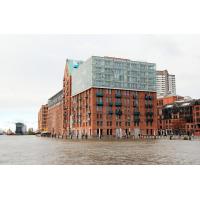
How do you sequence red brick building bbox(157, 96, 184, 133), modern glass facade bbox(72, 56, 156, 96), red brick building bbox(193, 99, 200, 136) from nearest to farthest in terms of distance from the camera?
modern glass facade bbox(72, 56, 156, 96) → red brick building bbox(193, 99, 200, 136) → red brick building bbox(157, 96, 184, 133)

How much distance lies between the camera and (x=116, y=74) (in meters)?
122

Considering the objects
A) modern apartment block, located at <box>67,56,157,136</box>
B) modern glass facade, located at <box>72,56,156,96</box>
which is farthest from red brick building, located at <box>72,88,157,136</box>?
modern glass facade, located at <box>72,56,156,96</box>

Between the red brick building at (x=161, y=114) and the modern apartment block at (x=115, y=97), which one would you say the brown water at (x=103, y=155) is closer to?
the modern apartment block at (x=115, y=97)

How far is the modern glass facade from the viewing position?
4658 inches

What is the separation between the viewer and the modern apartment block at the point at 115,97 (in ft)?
388

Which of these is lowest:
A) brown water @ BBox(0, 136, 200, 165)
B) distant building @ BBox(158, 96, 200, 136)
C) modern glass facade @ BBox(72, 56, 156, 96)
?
brown water @ BBox(0, 136, 200, 165)

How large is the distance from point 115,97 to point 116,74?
8.79m

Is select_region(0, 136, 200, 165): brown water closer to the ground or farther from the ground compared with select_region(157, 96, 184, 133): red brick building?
closer to the ground

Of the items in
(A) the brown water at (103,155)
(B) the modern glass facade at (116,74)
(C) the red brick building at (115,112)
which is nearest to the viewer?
(A) the brown water at (103,155)

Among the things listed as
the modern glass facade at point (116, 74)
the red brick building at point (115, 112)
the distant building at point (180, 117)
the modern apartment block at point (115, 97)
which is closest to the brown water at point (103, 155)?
the red brick building at point (115, 112)

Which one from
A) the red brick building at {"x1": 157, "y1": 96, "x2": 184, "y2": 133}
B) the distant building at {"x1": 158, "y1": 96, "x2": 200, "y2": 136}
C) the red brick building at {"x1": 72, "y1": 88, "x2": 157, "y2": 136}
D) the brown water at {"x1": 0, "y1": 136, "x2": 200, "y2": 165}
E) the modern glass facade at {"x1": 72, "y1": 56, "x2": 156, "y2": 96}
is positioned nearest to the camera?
the brown water at {"x1": 0, "y1": 136, "x2": 200, "y2": 165}

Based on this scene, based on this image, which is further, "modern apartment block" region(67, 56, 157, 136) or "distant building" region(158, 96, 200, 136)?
"distant building" region(158, 96, 200, 136)

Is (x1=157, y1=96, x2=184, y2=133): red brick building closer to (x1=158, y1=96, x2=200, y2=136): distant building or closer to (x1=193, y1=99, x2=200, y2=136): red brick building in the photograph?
(x1=158, y1=96, x2=200, y2=136): distant building
